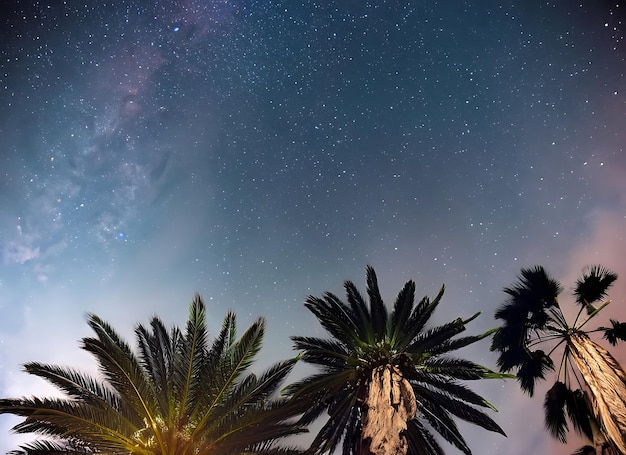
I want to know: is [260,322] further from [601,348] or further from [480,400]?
[601,348]

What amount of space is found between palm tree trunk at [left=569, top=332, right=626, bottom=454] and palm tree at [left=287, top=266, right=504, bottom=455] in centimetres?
258

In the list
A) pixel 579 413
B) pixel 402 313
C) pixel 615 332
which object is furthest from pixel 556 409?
pixel 402 313

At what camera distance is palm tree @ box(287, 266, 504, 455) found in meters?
13.0

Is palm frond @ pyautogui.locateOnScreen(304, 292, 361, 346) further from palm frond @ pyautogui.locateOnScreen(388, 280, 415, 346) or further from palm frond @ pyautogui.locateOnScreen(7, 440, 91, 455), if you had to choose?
palm frond @ pyautogui.locateOnScreen(7, 440, 91, 455)

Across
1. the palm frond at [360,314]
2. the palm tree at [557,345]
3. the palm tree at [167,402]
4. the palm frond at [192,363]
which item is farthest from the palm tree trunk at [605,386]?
the palm frond at [192,363]

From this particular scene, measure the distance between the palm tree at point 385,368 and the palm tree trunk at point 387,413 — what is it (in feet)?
1.68

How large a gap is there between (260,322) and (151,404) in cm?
374

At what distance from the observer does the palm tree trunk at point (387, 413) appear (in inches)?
383

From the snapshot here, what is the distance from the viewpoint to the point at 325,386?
1264 cm

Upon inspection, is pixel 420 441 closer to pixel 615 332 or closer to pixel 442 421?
pixel 442 421

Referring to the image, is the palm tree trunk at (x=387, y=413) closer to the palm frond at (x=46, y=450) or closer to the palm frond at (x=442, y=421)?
the palm frond at (x=442, y=421)

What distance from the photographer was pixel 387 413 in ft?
34.1

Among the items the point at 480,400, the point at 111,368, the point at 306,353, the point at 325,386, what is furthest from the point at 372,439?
the point at 111,368

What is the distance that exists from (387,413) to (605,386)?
236 inches
